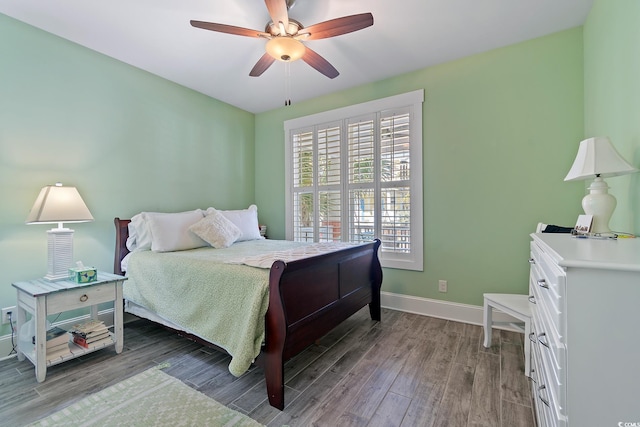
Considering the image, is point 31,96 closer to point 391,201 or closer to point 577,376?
point 391,201

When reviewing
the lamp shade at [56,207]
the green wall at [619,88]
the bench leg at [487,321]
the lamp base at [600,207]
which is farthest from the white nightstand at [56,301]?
the green wall at [619,88]

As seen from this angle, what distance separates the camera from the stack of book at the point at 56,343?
2057mm

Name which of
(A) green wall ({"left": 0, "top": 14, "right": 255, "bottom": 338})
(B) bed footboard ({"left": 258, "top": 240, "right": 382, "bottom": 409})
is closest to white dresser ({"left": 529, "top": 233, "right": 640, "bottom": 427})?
(B) bed footboard ({"left": 258, "top": 240, "right": 382, "bottom": 409})

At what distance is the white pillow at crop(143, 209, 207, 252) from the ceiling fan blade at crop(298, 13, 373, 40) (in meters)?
2.12

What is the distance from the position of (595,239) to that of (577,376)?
0.80 m

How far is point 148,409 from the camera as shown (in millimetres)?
1649

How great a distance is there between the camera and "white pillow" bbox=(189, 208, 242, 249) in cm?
297

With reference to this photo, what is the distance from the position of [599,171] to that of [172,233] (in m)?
3.22

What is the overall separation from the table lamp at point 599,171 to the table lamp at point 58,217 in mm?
3437

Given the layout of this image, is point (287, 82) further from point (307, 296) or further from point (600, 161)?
point (600, 161)

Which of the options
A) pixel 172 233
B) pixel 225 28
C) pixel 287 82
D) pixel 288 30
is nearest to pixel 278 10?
pixel 288 30

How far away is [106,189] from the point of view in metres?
2.84

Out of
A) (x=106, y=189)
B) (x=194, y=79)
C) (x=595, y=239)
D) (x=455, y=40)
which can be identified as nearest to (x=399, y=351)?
(x=595, y=239)

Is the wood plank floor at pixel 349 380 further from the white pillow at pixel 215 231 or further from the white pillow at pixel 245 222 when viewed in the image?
the white pillow at pixel 245 222
